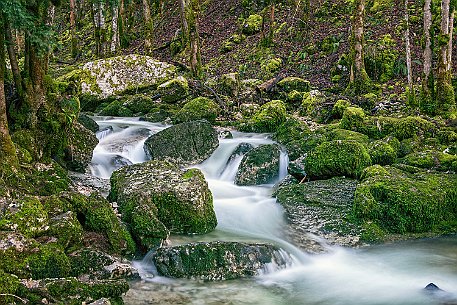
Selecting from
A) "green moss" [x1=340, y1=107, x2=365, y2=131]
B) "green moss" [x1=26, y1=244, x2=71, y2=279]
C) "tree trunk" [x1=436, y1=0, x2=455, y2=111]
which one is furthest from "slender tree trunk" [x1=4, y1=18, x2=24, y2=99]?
"tree trunk" [x1=436, y1=0, x2=455, y2=111]

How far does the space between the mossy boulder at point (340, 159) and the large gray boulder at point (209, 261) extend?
388 centimetres

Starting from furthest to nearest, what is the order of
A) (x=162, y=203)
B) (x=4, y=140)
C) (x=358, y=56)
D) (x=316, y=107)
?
(x=358, y=56)
(x=316, y=107)
(x=162, y=203)
(x=4, y=140)

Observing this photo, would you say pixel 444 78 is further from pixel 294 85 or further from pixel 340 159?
pixel 340 159

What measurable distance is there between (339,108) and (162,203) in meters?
9.26

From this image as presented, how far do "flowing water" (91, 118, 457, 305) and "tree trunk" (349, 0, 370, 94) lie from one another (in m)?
8.94

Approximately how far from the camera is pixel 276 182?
1178 cm

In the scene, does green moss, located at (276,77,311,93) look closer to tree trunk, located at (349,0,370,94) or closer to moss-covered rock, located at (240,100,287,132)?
tree trunk, located at (349,0,370,94)

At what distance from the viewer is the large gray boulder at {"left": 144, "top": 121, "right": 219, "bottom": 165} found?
1270 centimetres

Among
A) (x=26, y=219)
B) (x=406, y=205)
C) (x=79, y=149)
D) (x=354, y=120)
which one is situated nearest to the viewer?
(x=26, y=219)

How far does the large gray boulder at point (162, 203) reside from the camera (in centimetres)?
769

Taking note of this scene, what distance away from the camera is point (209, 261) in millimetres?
7008

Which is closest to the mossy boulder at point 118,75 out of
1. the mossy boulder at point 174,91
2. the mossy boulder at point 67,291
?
the mossy boulder at point 174,91

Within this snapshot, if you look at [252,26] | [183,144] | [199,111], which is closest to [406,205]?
[183,144]

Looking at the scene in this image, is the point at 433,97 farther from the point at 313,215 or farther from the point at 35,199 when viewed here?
the point at 35,199
